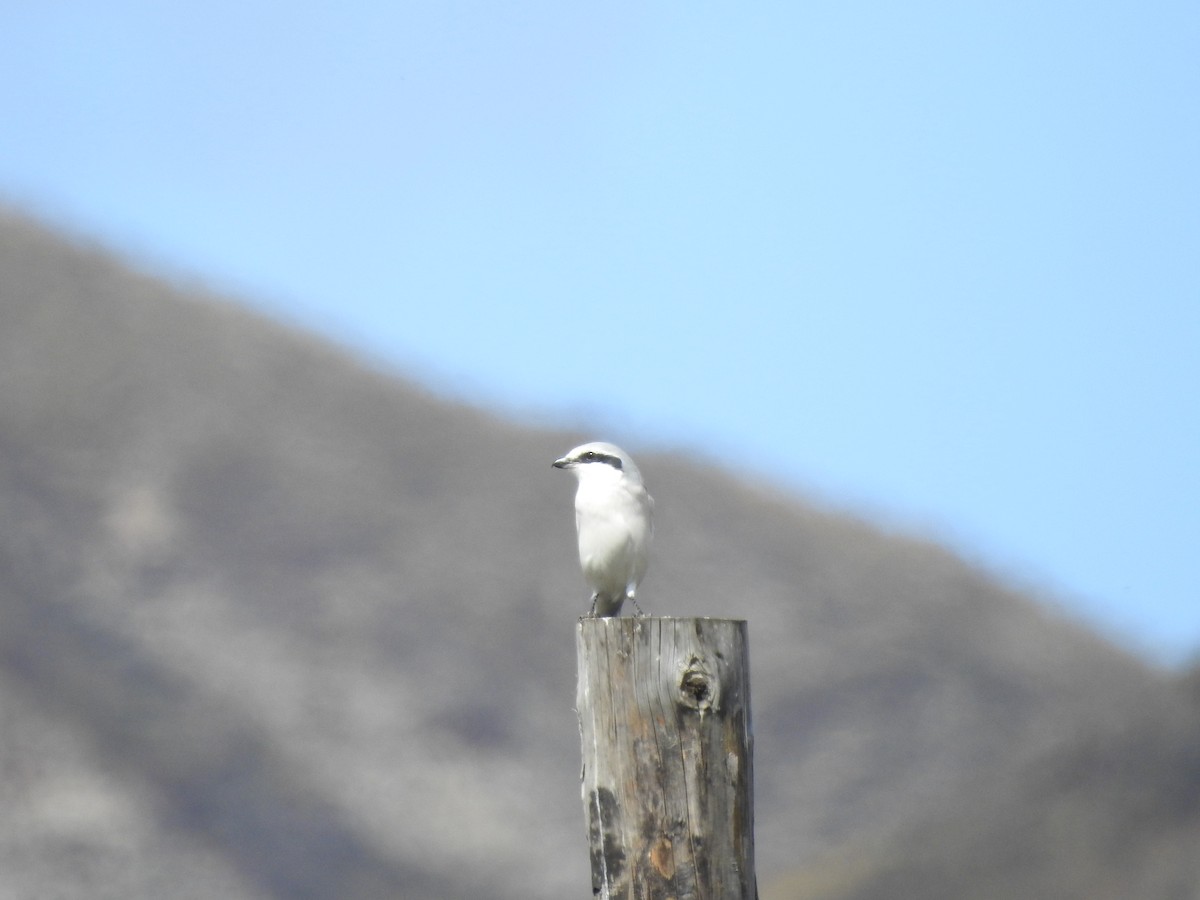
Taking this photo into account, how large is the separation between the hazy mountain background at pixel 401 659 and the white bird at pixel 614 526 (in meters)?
15.9

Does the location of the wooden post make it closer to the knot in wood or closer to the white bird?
the knot in wood

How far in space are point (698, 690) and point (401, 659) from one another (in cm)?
3247

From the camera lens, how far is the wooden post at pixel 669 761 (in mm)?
5773

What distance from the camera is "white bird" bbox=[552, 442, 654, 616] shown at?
8328 millimetres

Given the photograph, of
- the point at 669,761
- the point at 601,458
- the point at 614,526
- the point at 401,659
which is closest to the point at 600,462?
the point at 601,458

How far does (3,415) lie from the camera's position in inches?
1614

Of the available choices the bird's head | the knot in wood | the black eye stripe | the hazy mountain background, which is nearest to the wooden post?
the knot in wood

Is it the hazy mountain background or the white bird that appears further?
the hazy mountain background

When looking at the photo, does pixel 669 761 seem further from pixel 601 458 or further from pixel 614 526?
pixel 601 458

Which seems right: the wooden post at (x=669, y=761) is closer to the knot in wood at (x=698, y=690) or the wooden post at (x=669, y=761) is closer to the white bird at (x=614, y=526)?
the knot in wood at (x=698, y=690)

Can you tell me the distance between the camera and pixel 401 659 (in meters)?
37.7

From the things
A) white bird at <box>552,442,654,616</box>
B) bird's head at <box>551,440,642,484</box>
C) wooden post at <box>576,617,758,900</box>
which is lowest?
wooden post at <box>576,617,758,900</box>

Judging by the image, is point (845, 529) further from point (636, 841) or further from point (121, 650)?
point (636, 841)

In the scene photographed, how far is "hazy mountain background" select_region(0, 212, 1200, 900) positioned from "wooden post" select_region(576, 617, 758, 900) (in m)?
17.8
